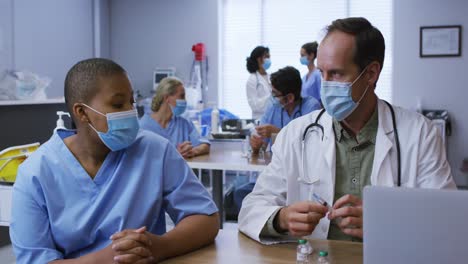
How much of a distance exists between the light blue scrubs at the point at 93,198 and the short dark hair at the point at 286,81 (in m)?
2.16

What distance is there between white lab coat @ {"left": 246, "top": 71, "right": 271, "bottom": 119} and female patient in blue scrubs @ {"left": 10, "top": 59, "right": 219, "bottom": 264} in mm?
3990

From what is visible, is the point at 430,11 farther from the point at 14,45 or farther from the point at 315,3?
the point at 14,45

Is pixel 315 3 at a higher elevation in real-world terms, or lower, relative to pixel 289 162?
higher

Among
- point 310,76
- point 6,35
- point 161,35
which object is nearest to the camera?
point 6,35

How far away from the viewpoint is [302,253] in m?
1.32

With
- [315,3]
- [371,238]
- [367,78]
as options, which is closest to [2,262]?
[367,78]

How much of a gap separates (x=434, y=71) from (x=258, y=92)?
1966mm

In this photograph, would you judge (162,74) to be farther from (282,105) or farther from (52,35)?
(282,105)

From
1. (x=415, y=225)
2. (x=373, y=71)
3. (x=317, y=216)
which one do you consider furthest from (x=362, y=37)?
(x=415, y=225)

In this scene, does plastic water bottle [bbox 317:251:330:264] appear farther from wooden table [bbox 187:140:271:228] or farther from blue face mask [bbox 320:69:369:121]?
wooden table [bbox 187:140:271:228]

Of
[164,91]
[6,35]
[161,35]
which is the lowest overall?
[164,91]

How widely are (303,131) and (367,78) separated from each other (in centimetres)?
26

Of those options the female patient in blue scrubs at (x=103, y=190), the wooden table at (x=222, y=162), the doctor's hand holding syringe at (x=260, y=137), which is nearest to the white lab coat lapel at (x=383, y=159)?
the female patient in blue scrubs at (x=103, y=190)

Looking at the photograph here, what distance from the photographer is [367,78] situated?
162 cm
